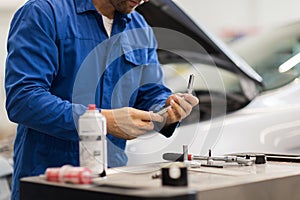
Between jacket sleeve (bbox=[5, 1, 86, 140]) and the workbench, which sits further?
jacket sleeve (bbox=[5, 1, 86, 140])

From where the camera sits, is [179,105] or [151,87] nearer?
[179,105]

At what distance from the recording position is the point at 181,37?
6.95 ft

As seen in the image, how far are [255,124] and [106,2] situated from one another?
853 mm

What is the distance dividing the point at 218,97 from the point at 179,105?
824 millimetres

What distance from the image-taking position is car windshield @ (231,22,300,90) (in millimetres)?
2457

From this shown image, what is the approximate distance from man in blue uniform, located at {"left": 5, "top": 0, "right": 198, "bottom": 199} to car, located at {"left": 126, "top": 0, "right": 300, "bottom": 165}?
286 millimetres

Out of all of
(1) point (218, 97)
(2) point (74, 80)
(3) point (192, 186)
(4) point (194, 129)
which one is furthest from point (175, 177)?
(1) point (218, 97)

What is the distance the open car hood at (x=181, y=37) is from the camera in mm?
2104

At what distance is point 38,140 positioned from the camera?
149cm

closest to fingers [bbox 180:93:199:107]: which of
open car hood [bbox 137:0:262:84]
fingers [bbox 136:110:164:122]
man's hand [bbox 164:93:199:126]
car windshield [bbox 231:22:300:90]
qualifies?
man's hand [bbox 164:93:199:126]

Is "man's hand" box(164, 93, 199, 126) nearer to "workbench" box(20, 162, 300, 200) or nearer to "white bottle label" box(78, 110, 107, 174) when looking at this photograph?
"workbench" box(20, 162, 300, 200)

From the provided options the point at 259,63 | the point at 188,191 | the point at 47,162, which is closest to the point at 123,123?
the point at 47,162

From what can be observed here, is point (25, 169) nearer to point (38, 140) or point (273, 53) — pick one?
point (38, 140)

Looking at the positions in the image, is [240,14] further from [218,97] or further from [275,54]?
[218,97]
